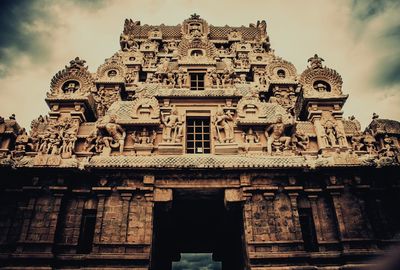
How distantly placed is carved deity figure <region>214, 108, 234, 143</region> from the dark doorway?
259 cm

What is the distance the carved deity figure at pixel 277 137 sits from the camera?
13.4m

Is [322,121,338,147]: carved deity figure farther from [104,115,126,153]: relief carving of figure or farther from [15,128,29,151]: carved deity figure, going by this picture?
[15,128,29,151]: carved deity figure

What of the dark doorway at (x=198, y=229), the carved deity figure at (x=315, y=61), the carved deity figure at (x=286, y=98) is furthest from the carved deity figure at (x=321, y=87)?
the dark doorway at (x=198, y=229)

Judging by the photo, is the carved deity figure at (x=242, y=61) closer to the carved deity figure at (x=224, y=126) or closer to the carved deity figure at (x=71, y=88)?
the carved deity figure at (x=224, y=126)

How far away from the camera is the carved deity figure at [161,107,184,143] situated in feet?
44.4

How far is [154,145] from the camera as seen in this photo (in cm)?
1348

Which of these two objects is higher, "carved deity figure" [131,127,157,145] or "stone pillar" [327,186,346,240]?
"carved deity figure" [131,127,157,145]

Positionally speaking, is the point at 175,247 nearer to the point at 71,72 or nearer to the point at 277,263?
the point at 277,263

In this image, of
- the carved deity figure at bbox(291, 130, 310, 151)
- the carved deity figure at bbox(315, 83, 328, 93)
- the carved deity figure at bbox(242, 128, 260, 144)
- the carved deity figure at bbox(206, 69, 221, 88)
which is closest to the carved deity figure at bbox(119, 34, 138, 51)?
the carved deity figure at bbox(206, 69, 221, 88)

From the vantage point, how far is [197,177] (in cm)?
1209

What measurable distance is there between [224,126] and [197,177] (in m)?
3.07

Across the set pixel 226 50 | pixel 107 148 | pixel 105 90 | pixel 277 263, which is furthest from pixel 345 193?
pixel 226 50

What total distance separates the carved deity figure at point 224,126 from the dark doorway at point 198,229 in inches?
102

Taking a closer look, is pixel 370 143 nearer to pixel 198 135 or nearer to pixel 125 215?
pixel 198 135
